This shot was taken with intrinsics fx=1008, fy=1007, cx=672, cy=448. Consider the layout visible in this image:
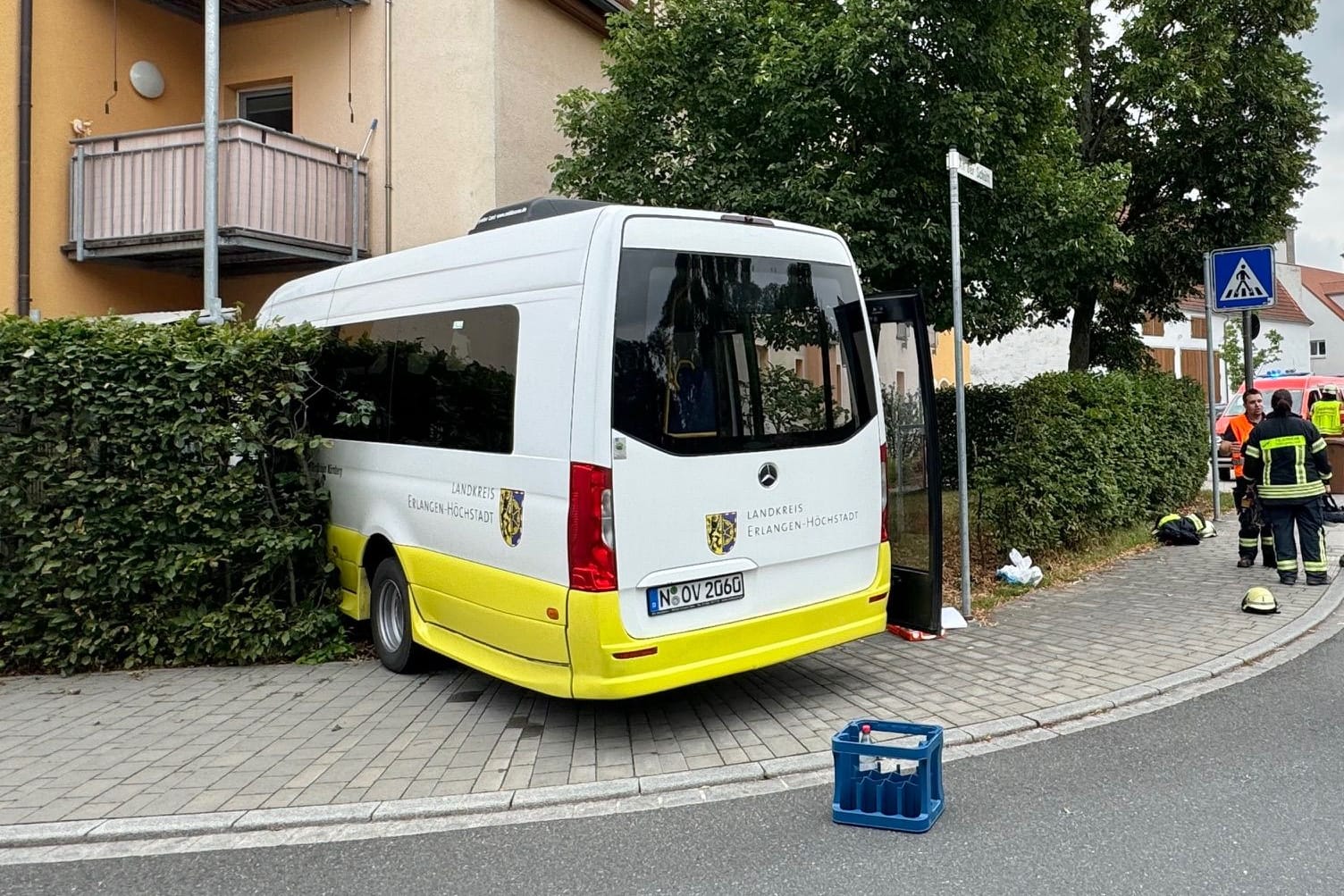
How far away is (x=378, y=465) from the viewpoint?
20.8 ft

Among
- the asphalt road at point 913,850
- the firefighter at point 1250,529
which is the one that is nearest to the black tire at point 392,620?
the asphalt road at point 913,850

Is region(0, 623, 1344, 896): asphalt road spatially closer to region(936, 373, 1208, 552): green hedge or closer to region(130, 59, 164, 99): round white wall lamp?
region(936, 373, 1208, 552): green hedge

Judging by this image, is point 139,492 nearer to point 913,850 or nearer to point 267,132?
point 913,850

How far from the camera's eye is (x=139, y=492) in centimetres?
638

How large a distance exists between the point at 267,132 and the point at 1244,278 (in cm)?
1052

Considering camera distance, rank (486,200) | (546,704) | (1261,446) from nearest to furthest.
→ 1. (546,704)
2. (1261,446)
3. (486,200)

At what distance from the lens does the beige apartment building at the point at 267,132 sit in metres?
10.9

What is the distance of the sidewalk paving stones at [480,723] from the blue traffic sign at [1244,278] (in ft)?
14.5

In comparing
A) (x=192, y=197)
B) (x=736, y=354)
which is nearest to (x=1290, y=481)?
(x=736, y=354)

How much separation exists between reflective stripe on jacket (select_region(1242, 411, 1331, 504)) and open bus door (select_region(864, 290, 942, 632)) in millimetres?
3621

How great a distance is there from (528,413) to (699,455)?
86 centimetres

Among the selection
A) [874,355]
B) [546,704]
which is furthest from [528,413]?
[874,355]

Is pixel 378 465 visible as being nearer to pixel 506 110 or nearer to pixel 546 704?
pixel 546 704

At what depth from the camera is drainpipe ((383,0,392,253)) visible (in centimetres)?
1208
